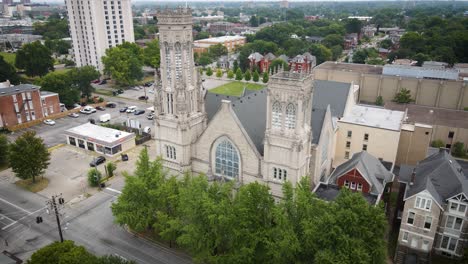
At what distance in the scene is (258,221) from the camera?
34344mm

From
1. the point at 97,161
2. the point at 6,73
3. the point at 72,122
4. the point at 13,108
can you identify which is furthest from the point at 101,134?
the point at 6,73

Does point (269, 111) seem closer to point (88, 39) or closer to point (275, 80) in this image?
point (275, 80)

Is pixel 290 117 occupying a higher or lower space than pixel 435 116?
higher

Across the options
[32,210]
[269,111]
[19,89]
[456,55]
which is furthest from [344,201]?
[456,55]

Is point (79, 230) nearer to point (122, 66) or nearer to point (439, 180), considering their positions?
point (439, 180)

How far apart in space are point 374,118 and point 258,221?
1421 inches

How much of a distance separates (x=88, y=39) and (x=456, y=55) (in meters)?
149

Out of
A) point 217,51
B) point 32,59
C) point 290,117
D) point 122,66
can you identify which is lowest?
point 122,66

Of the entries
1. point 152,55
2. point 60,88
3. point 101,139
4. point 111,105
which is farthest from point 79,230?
point 152,55

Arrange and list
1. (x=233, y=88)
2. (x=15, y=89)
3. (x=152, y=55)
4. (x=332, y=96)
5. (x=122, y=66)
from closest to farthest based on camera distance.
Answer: (x=332, y=96) < (x=15, y=89) < (x=122, y=66) < (x=233, y=88) < (x=152, y=55)

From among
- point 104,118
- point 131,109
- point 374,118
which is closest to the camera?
point 374,118

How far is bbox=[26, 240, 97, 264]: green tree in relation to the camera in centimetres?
3059

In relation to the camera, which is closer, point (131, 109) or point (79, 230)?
point (79, 230)

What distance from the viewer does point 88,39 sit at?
12988cm
